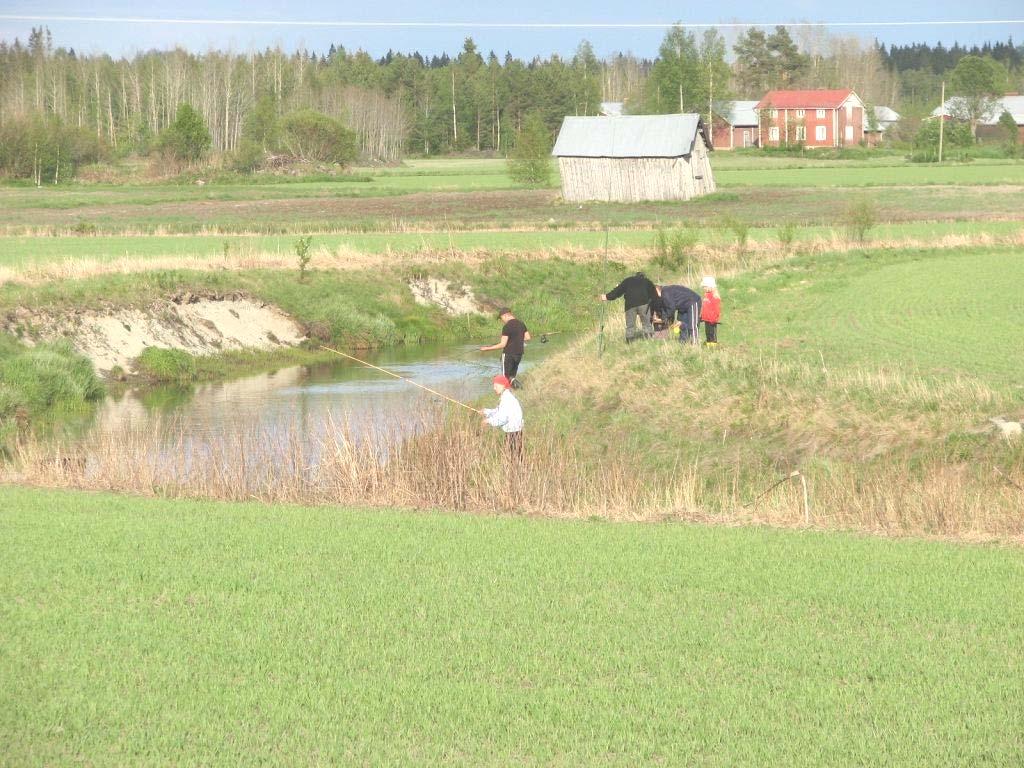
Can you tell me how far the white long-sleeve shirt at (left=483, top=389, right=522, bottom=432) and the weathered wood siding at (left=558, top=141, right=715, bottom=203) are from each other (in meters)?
61.3

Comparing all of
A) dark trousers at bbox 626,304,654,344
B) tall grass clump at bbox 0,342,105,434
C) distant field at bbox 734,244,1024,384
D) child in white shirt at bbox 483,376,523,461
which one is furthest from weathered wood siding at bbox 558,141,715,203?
child in white shirt at bbox 483,376,523,461

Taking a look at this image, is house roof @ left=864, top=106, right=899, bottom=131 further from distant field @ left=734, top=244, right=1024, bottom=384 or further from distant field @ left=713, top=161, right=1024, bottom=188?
distant field @ left=734, top=244, right=1024, bottom=384

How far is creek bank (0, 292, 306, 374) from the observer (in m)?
32.1

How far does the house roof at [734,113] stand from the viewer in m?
139

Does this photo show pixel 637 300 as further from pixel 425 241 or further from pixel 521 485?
pixel 425 241

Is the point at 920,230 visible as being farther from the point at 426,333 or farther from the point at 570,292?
the point at 426,333

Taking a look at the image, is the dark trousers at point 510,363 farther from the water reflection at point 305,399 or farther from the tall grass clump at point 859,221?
the tall grass clump at point 859,221

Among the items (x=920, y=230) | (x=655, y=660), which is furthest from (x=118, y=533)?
(x=920, y=230)

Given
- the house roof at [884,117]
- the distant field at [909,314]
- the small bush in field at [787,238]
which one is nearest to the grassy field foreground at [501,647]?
the distant field at [909,314]

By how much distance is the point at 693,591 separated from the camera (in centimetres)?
1091

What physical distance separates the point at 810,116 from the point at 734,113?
9049mm

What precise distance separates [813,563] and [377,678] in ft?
15.3

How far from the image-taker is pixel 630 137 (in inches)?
3078

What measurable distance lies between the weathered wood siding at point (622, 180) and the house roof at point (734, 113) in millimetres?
63416
